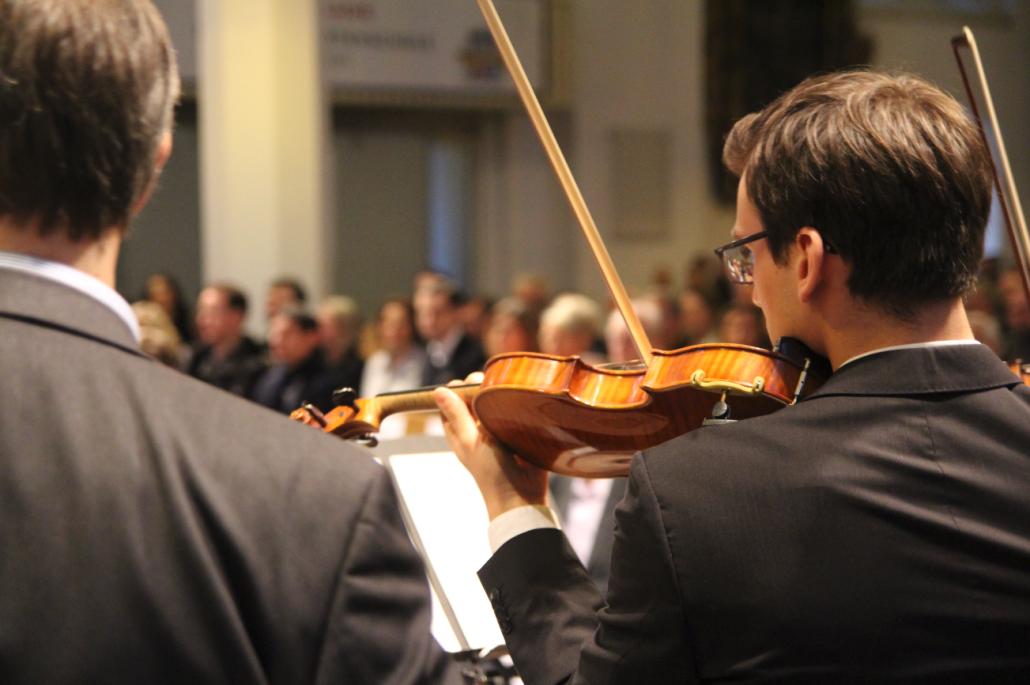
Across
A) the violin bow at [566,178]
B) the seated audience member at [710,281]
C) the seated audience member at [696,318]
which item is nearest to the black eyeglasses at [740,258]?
the violin bow at [566,178]

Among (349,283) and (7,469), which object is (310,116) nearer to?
(349,283)

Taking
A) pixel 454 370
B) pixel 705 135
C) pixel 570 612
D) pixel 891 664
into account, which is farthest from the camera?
pixel 705 135

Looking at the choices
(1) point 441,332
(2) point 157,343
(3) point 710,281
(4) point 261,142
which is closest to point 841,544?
(2) point 157,343

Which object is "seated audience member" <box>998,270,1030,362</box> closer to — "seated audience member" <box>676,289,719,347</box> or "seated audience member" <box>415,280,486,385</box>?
"seated audience member" <box>676,289,719,347</box>

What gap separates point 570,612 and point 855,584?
15.1 inches

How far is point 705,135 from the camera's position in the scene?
475 inches

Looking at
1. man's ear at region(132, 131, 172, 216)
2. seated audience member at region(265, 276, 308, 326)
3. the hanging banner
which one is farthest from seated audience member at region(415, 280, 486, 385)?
man's ear at region(132, 131, 172, 216)

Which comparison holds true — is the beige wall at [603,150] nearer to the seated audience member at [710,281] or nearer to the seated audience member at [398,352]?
the seated audience member at [710,281]

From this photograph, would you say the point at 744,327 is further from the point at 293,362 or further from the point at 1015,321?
the point at 293,362

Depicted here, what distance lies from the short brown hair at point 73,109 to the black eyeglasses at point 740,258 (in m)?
0.74

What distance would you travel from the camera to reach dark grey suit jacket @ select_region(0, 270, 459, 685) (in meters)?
0.98

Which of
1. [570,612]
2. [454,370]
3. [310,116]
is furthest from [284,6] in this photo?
[570,612]

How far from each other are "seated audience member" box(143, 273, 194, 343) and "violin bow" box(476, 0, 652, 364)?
7.91 metres

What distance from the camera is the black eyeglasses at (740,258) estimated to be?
1.56 m
